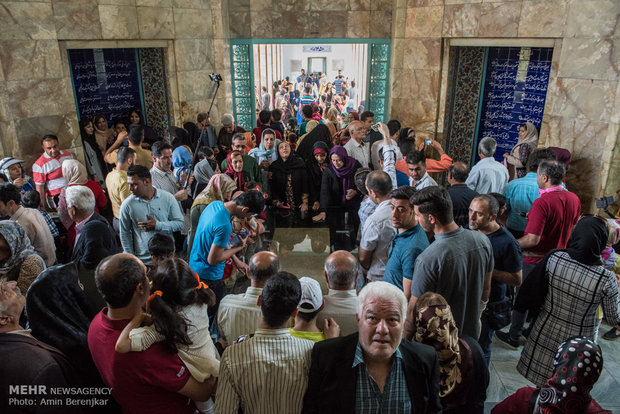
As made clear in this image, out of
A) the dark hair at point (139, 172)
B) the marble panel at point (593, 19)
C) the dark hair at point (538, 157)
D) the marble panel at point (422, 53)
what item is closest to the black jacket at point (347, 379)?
the dark hair at point (139, 172)

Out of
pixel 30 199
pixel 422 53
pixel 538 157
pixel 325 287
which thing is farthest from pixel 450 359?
pixel 422 53

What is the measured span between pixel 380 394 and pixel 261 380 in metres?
0.53

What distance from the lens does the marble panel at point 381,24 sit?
315 inches

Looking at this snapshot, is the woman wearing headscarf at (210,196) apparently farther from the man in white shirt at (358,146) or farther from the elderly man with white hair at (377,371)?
the elderly man with white hair at (377,371)

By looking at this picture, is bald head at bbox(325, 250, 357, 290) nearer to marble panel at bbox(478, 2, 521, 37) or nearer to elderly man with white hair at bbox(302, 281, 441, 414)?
elderly man with white hair at bbox(302, 281, 441, 414)

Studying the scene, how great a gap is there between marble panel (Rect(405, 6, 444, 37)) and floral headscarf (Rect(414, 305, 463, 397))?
6.61 m

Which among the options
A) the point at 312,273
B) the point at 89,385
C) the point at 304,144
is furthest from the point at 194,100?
the point at 89,385

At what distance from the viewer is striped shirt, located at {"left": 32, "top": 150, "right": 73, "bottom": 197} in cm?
521

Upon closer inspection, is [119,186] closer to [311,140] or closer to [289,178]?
[289,178]

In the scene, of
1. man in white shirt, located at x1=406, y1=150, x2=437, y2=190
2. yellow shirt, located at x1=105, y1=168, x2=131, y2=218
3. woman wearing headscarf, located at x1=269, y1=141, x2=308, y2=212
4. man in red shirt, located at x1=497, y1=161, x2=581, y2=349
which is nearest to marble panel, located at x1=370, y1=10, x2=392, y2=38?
woman wearing headscarf, located at x1=269, y1=141, x2=308, y2=212

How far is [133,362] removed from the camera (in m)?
1.93

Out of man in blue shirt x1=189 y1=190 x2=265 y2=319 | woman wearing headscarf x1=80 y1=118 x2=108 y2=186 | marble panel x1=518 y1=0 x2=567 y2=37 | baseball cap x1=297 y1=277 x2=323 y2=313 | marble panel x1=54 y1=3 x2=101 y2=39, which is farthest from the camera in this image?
woman wearing headscarf x1=80 y1=118 x2=108 y2=186

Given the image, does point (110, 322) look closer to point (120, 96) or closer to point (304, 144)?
point (304, 144)

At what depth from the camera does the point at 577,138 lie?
5.87 meters
